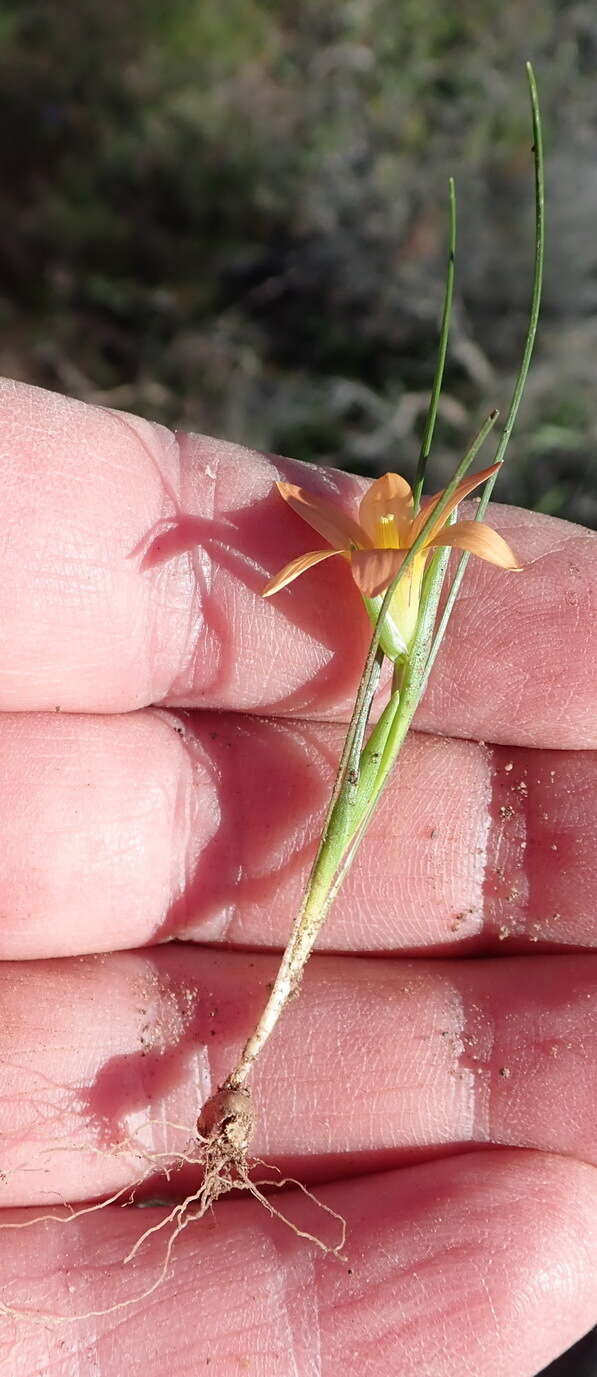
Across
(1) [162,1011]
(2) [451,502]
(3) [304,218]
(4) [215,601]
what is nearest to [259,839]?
(1) [162,1011]

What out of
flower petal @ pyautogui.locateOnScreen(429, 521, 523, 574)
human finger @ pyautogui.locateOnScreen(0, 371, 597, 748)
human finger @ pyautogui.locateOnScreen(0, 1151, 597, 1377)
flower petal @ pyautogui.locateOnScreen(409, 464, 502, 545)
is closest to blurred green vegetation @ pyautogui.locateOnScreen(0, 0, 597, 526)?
human finger @ pyautogui.locateOnScreen(0, 371, 597, 748)

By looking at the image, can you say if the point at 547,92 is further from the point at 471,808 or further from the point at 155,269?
the point at 471,808

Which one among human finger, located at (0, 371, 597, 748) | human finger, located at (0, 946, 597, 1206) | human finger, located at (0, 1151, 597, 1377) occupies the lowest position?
human finger, located at (0, 1151, 597, 1377)

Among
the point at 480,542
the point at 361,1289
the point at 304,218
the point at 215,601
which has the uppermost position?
the point at 304,218

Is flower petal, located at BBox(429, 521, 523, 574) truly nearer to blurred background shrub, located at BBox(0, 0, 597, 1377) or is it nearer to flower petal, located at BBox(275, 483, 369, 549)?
flower petal, located at BBox(275, 483, 369, 549)

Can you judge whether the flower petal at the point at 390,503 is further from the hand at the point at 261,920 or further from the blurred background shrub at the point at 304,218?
the blurred background shrub at the point at 304,218

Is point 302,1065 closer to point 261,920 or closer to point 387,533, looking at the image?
point 261,920
